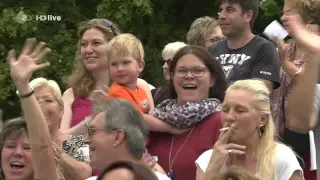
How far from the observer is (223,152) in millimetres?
5680

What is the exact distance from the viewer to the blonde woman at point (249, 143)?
18.8 ft

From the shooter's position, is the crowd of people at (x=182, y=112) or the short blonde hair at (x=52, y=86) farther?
the short blonde hair at (x=52, y=86)

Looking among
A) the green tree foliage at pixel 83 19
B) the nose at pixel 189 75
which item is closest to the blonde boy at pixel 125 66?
the nose at pixel 189 75

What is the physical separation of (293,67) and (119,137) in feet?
4.82

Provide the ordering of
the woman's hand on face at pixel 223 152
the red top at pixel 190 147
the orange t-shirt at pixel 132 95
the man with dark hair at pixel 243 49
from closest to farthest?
the woman's hand on face at pixel 223 152 < the red top at pixel 190 147 < the orange t-shirt at pixel 132 95 < the man with dark hair at pixel 243 49

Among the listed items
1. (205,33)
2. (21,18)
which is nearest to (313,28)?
(205,33)

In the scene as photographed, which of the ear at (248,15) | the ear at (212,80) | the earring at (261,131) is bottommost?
the earring at (261,131)

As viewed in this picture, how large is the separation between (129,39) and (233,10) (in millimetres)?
903

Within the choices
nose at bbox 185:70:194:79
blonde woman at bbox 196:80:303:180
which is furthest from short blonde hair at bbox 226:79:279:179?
nose at bbox 185:70:194:79

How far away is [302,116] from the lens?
5527mm

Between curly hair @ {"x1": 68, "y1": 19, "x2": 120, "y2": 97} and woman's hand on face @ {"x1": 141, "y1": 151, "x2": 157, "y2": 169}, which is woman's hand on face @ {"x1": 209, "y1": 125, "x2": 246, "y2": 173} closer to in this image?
woman's hand on face @ {"x1": 141, "y1": 151, "x2": 157, "y2": 169}

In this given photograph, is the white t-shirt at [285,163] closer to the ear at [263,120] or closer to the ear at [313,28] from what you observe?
the ear at [263,120]

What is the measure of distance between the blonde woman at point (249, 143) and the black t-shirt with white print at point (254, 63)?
1141 millimetres

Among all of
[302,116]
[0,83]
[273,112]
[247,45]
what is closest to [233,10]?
[247,45]
